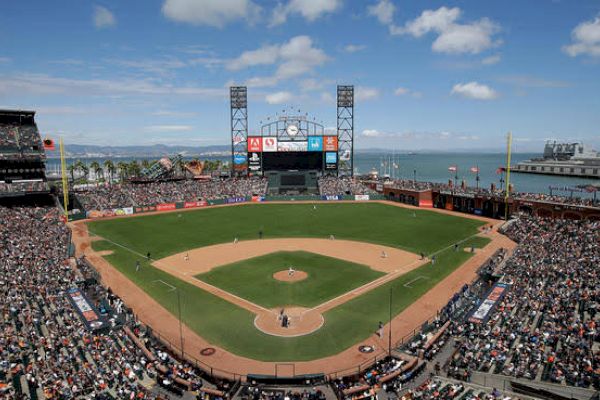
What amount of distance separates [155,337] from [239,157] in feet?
217

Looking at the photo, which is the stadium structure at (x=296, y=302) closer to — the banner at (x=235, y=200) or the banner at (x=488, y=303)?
the banner at (x=488, y=303)

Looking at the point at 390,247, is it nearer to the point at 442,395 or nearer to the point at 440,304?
the point at 440,304

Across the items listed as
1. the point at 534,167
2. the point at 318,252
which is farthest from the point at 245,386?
the point at 534,167

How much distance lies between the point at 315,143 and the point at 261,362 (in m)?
67.4

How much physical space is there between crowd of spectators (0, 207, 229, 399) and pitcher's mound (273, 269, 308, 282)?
41.1 feet

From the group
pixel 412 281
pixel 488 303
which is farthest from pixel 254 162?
pixel 488 303

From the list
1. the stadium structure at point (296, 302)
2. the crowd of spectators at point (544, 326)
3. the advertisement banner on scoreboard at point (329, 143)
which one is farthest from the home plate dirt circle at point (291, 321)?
the advertisement banner on scoreboard at point (329, 143)

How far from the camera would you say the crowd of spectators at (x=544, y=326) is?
18.7 meters

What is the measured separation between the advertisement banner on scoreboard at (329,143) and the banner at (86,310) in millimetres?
63270

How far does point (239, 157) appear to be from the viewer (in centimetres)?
8794

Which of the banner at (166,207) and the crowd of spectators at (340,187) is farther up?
the crowd of spectators at (340,187)

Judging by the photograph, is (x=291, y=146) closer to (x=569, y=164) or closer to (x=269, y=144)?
(x=269, y=144)

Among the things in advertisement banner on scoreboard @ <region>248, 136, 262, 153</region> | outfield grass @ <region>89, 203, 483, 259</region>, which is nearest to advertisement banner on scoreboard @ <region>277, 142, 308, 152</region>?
advertisement banner on scoreboard @ <region>248, 136, 262, 153</region>

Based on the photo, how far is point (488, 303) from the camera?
27.0 meters
